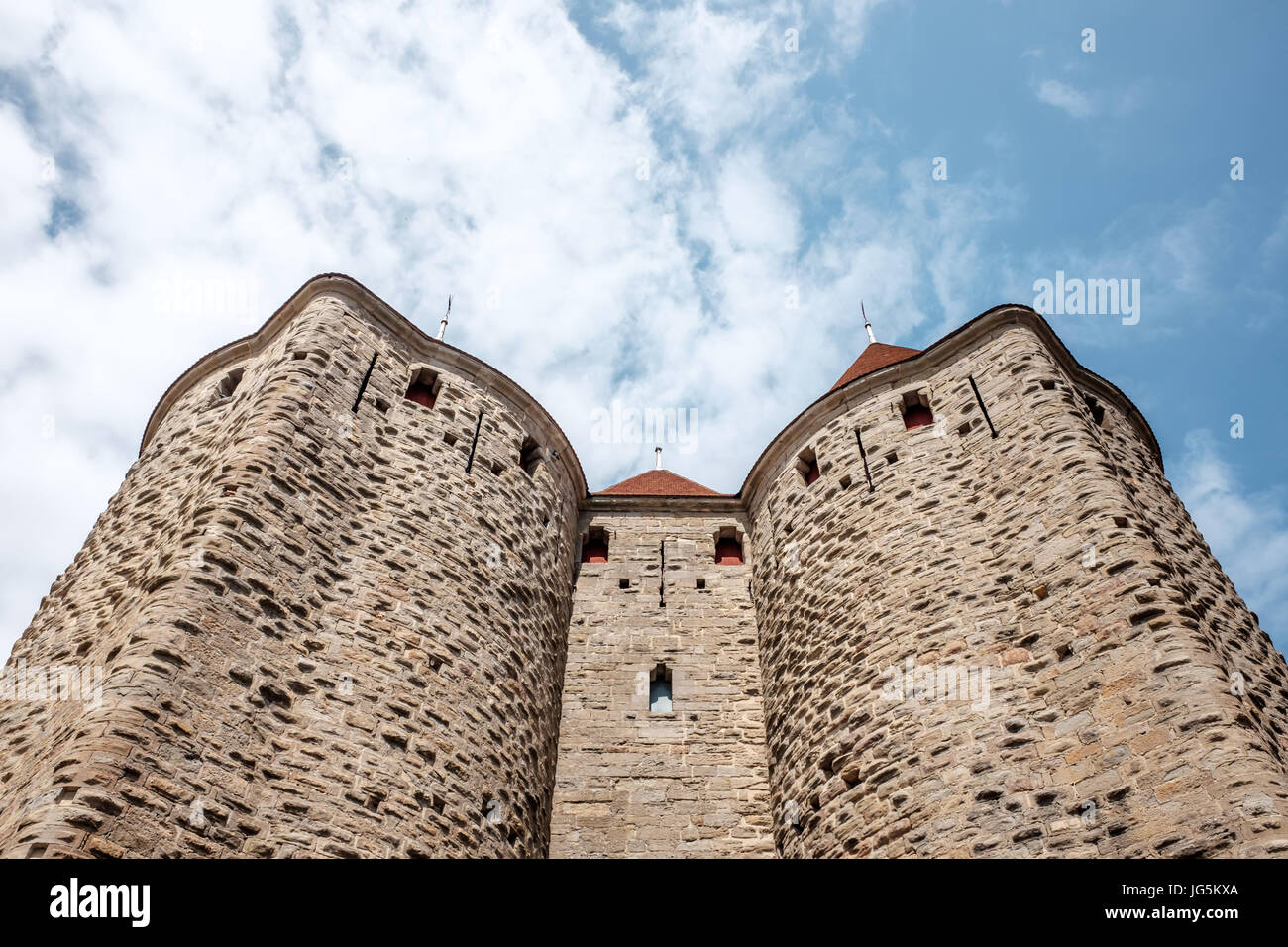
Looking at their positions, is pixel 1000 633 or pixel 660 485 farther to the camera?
pixel 660 485

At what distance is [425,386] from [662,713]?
458 centimetres

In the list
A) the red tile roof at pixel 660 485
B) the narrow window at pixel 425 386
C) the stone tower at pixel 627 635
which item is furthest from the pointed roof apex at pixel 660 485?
the narrow window at pixel 425 386

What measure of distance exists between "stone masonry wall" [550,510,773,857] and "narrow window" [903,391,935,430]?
2549mm

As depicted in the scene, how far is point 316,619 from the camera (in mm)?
9117

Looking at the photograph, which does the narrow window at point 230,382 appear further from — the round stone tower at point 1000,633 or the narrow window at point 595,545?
the round stone tower at point 1000,633

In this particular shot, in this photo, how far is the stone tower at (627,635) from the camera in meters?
7.51

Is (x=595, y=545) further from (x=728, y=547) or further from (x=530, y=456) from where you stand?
(x=728, y=547)

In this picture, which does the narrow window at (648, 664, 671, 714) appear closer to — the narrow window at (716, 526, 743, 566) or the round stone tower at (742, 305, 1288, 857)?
the round stone tower at (742, 305, 1288, 857)

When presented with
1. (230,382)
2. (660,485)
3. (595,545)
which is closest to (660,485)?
(660,485)

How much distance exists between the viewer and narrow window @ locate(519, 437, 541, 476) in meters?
13.1

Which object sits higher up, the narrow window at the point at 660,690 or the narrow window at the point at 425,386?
the narrow window at the point at 425,386

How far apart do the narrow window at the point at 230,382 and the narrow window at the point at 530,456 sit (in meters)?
3.29
